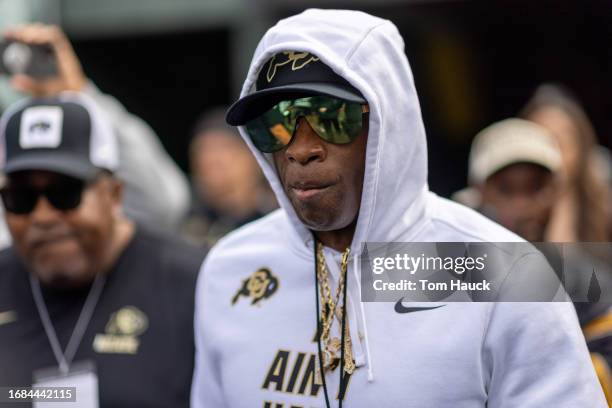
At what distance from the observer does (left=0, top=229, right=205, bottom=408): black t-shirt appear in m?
3.15

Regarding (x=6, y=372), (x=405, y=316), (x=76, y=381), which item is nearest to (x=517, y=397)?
(x=405, y=316)

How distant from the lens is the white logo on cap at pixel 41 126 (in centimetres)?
346

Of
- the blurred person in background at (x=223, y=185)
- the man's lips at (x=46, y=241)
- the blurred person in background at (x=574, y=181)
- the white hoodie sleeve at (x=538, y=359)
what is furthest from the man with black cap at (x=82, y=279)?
the blurred person in background at (x=223, y=185)

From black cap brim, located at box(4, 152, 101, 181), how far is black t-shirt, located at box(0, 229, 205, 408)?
34 cm

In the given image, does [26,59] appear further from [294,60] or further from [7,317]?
[294,60]

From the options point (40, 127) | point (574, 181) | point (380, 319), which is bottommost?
point (380, 319)

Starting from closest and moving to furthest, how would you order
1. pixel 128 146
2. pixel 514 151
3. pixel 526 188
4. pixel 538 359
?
pixel 538 359
pixel 526 188
pixel 514 151
pixel 128 146

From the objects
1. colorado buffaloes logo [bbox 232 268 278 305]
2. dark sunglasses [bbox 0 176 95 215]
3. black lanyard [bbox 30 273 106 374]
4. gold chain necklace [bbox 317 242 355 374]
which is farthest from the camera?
dark sunglasses [bbox 0 176 95 215]

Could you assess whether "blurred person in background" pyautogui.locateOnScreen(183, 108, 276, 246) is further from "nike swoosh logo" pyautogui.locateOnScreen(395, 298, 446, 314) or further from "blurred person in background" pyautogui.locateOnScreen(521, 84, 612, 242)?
"nike swoosh logo" pyautogui.locateOnScreen(395, 298, 446, 314)

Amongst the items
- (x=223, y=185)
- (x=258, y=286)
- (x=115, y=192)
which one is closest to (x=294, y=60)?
(x=258, y=286)

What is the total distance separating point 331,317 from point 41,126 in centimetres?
157

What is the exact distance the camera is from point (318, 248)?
2633 millimetres

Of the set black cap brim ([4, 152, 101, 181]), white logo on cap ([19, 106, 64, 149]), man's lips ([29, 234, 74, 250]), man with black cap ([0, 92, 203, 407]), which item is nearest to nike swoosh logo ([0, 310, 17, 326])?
man with black cap ([0, 92, 203, 407])

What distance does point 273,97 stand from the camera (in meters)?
2.46
